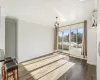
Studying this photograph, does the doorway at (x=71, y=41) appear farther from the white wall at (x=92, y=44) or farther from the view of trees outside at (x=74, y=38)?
the white wall at (x=92, y=44)

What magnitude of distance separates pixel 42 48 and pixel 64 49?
7.47 feet

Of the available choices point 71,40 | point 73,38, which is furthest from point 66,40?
point 73,38

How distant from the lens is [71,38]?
6234 mm

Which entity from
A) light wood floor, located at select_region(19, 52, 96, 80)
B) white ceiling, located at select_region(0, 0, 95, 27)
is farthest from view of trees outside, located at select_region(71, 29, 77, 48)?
white ceiling, located at select_region(0, 0, 95, 27)

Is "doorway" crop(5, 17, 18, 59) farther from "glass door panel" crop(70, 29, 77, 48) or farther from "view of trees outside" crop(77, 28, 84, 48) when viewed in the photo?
"view of trees outside" crop(77, 28, 84, 48)

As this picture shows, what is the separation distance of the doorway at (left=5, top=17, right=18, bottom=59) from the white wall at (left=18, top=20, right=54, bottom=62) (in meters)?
0.28

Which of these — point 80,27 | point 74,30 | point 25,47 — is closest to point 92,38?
point 80,27

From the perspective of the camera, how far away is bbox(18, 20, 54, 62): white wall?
4.45m

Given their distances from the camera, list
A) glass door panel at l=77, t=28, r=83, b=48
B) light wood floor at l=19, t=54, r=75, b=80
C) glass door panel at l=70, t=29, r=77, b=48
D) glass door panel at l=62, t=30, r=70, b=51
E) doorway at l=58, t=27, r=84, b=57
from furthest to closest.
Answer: glass door panel at l=62, t=30, r=70, b=51 < glass door panel at l=70, t=29, r=77, b=48 < doorway at l=58, t=27, r=84, b=57 < glass door panel at l=77, t=28, r=83, b=48 < light wood floor at l=19, t=54, r=75, b=80

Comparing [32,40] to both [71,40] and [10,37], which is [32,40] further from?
[71,40]

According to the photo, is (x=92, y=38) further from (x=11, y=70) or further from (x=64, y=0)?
(x=11, y=70)

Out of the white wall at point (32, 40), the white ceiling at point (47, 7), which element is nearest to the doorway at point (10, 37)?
the white wall at point (32, 40)

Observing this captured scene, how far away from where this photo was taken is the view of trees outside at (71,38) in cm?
563

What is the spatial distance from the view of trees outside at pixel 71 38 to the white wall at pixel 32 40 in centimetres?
119
